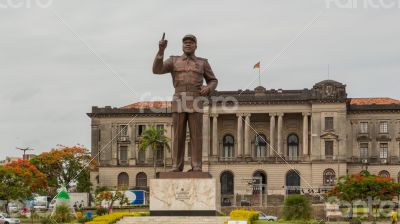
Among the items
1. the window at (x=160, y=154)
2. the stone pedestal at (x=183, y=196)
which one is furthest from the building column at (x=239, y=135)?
the stone pedestal at (x=183, y=196)

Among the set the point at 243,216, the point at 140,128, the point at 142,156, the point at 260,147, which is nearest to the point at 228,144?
the point at 260,147

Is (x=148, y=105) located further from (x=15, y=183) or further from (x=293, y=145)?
(x=15, y=183)

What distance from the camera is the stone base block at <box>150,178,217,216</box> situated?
1133 inches

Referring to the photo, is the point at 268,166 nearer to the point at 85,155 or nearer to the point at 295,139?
the point at 295,139

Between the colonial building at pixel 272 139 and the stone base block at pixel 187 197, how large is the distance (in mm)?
58618

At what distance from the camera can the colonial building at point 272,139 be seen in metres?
91.8

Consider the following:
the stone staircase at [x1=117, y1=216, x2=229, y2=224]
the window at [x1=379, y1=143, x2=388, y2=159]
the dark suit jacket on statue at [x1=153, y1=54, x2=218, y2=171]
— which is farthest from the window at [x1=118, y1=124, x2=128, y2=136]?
the stone staircase at [x1=117, y1=216, x2=229, y2=224]

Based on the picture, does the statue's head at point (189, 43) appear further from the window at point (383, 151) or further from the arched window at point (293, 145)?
the window at point (383, 151)

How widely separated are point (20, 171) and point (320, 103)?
37624 mm

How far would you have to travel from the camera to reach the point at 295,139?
317ft

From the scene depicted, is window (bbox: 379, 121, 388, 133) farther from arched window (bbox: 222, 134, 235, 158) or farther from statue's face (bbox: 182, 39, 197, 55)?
statue's face (bbox: 182, 39, 197, 55)

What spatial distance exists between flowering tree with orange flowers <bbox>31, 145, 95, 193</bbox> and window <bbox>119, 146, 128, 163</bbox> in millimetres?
3561

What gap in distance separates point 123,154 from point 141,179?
12.0ft

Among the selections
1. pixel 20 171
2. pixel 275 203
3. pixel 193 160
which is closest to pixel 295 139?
pixel 275 203
